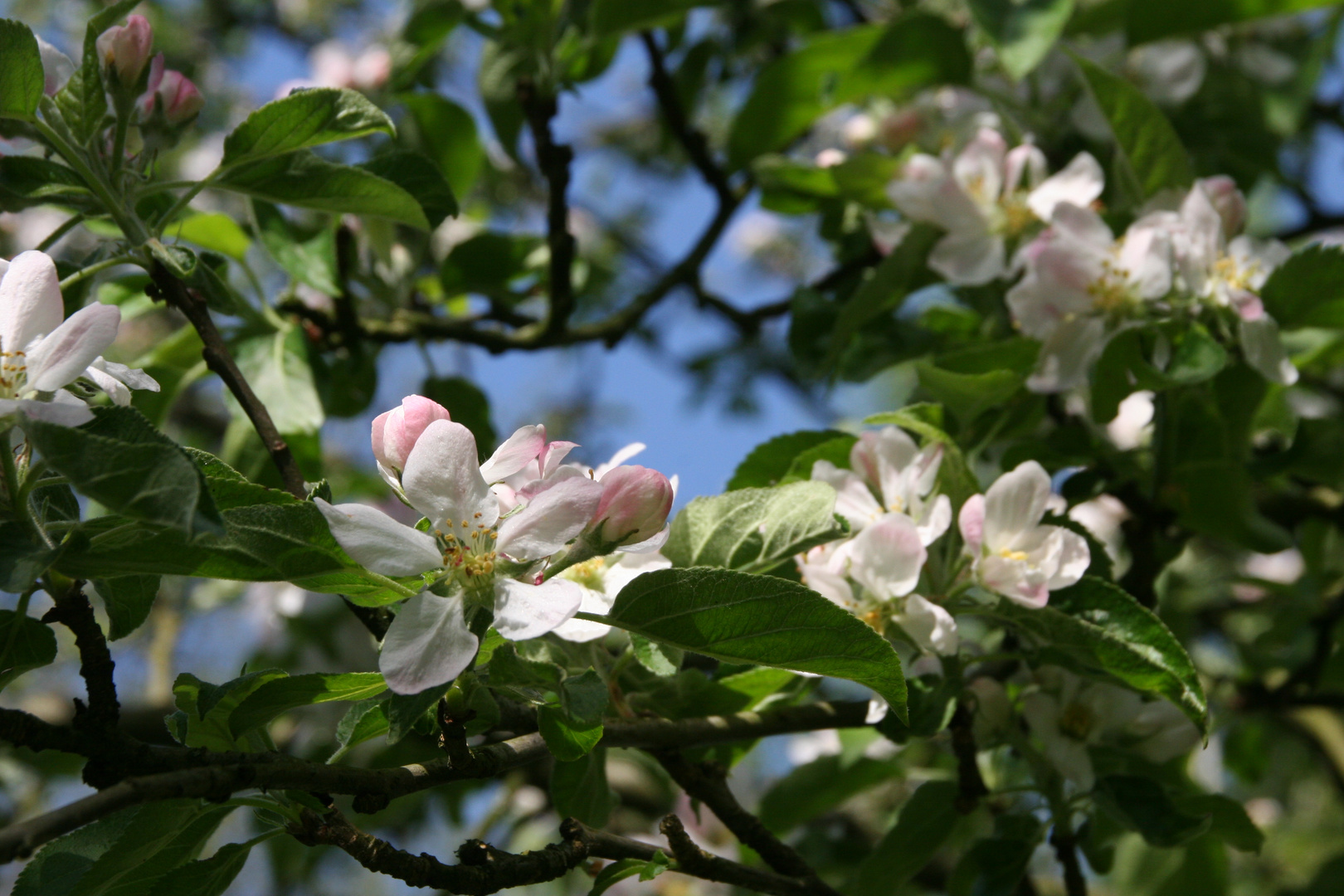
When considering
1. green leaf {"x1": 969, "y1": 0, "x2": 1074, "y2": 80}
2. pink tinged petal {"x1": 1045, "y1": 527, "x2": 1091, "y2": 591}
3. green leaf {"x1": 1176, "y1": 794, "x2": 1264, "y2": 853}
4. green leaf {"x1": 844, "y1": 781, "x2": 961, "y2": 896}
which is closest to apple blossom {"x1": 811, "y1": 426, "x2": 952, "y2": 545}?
pink tinged petal {"x1": 1045, "y1": 527, "x2": 1091, "y2": 591}

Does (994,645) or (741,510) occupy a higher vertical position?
(741,510)

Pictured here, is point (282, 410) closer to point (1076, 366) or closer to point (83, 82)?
point (83, 82)

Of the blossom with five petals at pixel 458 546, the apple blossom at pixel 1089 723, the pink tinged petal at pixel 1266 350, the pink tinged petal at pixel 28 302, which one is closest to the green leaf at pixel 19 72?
the pink tinged petal at pixel 28 302

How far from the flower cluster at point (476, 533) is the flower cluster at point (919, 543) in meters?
0.29

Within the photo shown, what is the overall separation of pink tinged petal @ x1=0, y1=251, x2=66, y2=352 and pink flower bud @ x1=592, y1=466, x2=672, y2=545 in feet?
1.43

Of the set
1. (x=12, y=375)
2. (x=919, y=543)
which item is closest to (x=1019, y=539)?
(x=919, y=543)

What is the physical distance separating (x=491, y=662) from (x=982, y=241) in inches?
43.4

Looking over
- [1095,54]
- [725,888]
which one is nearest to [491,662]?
[1095,54]

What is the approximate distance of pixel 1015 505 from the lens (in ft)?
4.07

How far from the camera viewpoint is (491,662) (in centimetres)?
95

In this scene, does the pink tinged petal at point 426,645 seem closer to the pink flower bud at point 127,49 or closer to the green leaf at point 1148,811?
the pink flower bud at point 127,49

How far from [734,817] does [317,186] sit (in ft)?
2.68

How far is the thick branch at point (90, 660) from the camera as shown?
794 mm

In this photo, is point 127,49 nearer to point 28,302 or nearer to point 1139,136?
point 28,302
